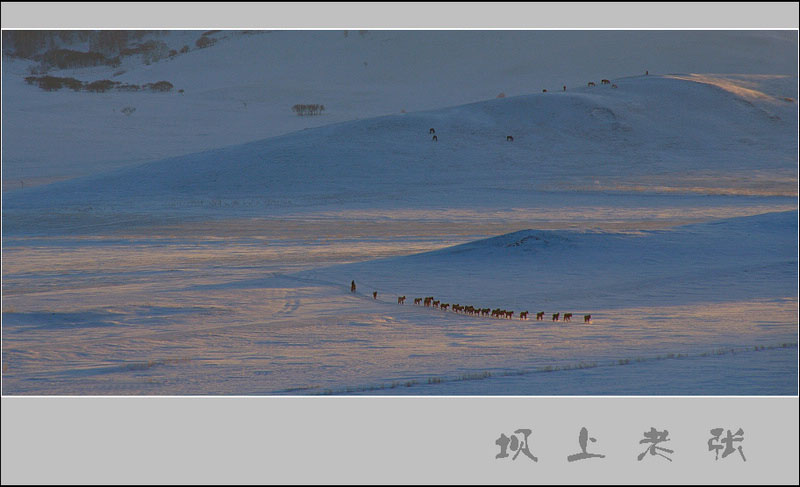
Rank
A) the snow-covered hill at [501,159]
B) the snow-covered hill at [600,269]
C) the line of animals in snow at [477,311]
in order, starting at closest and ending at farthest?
the line of animals in snow at [477,311], the snow-covered hill at [600,269], the snow-covered hill at [501,159]

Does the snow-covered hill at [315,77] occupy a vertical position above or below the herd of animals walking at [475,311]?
above

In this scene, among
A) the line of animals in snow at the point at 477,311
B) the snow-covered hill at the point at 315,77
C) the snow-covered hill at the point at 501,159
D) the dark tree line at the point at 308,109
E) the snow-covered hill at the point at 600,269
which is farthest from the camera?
the dark tree line at the point at 308,109

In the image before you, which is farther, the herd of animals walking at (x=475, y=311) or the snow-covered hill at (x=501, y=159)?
the snow-covered hill at (x=501, y=159)

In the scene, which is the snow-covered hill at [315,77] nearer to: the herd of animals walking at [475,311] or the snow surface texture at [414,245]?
the snow surface texture at [414,245]

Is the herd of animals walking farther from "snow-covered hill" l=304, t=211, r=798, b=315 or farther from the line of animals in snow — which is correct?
"snow-covered hill" l=304, t=211, r=798, b=315

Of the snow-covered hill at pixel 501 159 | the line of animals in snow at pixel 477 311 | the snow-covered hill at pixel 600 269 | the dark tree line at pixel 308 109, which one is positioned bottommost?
the line of animals in snow at pixel 477 311

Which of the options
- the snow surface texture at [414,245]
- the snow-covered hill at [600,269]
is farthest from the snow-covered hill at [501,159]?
the snow-covered hill at [600,269]

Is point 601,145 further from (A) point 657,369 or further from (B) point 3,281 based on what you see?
(A) point 657,369

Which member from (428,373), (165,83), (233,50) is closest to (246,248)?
(428,373)

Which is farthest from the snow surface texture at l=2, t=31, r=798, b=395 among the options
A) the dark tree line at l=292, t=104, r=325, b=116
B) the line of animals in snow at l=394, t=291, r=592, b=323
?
the dark tree line at l=292, t=104, r=325, b=116
